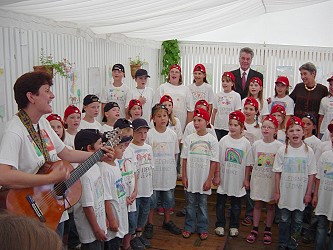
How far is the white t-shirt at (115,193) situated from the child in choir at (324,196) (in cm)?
215

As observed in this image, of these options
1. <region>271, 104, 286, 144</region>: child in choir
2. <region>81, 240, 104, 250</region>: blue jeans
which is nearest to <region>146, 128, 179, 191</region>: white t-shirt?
<region>81, 240, 104, 250</region>: blue jeans

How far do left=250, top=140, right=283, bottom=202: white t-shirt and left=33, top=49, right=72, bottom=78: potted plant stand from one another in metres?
2.92

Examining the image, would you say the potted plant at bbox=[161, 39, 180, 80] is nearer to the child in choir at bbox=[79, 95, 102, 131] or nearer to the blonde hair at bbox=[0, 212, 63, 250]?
the child in choir at bbox=[79, 95, 102, 131]

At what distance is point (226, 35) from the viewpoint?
11164 mm

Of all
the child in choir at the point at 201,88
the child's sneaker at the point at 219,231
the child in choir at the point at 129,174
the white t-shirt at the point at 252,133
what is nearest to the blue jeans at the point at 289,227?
the child's sneaker at the point at 219,231

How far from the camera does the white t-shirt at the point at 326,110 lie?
18.1 ft

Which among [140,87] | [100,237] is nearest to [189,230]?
[100,237]

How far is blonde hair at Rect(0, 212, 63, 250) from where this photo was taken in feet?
2.81

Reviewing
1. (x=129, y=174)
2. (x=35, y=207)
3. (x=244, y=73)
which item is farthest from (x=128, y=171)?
(x=244, y=73)

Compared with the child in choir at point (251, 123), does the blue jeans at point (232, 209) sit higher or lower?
lower

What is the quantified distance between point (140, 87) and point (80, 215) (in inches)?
135

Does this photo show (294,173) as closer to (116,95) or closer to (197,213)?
(197,213)

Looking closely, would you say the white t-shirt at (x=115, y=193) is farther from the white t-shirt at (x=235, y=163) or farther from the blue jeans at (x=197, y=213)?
the white t-shirt at (x=235, y=163)

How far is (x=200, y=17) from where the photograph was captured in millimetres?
7805
